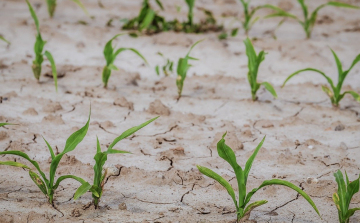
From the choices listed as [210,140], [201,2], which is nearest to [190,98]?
[210,140]

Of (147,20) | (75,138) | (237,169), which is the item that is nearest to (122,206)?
(75,138)

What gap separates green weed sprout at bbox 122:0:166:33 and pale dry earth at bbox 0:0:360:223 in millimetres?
133

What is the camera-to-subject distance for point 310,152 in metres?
2.55

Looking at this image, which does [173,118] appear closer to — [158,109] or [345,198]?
[158,109]

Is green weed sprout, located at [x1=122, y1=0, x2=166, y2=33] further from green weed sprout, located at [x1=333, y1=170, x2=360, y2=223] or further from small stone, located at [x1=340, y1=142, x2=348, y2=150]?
green weed sprout, located at [x1=333, y1=170, x2=360, y2=223]

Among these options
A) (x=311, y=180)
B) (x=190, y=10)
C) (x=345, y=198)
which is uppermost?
(x=190, y=10)

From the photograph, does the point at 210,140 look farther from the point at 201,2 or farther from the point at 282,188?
the point at 201,2

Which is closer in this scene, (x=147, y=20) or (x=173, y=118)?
(x=173, y=118)

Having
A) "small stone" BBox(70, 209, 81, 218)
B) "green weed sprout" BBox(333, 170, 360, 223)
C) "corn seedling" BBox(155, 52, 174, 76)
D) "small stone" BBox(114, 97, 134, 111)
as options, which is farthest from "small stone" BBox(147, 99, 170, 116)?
"green weed sprout" BBox(333, 170, 360, 223)

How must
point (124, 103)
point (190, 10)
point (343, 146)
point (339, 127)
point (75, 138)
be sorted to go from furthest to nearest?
point (190, 10) < point (124, 103) < point (339, 127) < point (343, 146) < point (75, 138)

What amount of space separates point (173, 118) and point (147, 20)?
4.27ft

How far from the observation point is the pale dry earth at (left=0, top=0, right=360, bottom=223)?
82.3 inches

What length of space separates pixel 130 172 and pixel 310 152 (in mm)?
981

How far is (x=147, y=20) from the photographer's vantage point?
390 centimetres
